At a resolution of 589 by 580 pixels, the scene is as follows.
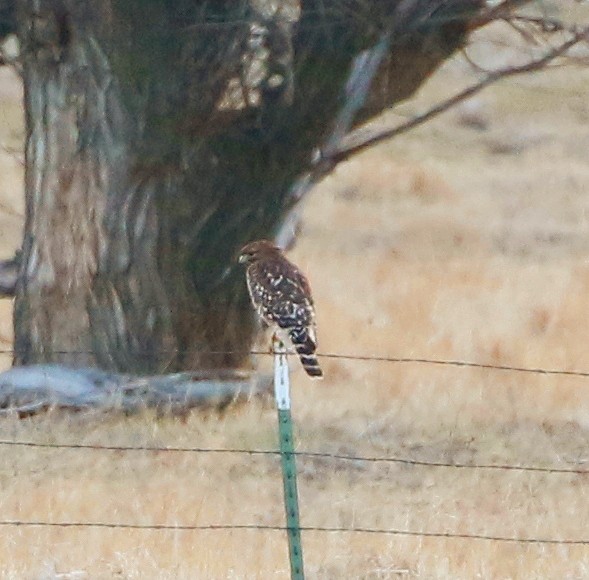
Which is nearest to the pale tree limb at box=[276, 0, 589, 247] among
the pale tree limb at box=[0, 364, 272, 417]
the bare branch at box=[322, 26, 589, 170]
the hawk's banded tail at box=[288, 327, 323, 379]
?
the bare branch at box=[322, 26, 589, 170]

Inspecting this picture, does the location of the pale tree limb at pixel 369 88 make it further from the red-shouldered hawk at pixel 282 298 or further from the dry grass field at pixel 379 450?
the red-shouldered hawk at pixel 282 298

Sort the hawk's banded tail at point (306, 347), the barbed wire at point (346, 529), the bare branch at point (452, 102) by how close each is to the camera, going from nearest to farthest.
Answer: the barbed wire at point (346, 529) < the hawk's banded tail at point (306, 347) < the bare branch at point (452, 102)

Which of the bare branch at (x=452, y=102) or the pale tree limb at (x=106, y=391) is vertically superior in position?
the bare branch at (x=452, y=102)

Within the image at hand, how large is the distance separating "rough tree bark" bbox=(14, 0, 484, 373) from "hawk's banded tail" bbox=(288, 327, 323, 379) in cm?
162

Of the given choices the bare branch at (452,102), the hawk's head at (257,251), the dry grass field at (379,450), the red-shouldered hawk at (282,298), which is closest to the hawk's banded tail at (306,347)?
the red-shouldered hawk at (282,298)

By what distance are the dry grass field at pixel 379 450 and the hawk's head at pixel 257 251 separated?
2.94 ft

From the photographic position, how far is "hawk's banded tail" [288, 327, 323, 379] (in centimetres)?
808

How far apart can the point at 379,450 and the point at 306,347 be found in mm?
1452

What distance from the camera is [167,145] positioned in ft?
33.0

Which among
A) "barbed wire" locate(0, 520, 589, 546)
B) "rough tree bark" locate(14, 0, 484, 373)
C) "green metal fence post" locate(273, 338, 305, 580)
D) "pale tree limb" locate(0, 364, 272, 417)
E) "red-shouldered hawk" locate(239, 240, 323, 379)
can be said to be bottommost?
"barbed wire" locate(0, 520, 589, 546)

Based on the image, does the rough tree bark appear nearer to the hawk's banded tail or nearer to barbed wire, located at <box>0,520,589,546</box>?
the hawk's banded tail

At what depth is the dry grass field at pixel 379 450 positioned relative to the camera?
7441mm

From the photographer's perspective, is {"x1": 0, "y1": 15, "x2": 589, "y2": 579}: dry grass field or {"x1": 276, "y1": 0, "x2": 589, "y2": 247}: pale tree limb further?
{"x1": 276, "y1": 0, "x2": 589, "y2": 247}: pale tree limb

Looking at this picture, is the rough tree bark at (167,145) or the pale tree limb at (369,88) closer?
the pale tree limb at (369,88)
